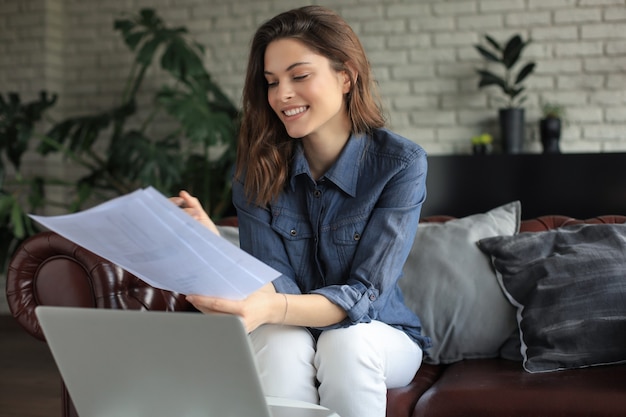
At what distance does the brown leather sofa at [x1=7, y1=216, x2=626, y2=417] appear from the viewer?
178cm

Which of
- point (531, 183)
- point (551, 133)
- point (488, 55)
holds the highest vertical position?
point (488, 55)

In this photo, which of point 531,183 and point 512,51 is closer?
point 531,183

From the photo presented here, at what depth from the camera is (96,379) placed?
129cm

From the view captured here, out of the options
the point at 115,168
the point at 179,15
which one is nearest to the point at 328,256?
the point at 115,168

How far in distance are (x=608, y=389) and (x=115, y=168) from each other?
3.21 meters

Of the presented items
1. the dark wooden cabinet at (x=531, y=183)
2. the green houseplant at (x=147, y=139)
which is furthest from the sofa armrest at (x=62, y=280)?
the dark wooden cabinet at (x=531, y=183)

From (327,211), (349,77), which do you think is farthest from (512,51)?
(327,211)

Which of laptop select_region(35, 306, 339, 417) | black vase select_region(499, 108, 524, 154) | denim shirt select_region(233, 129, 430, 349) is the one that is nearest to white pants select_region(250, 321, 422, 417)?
denim shirt select_region(233, 129, 430, 349)

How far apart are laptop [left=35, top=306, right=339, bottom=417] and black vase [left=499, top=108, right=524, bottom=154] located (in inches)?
130

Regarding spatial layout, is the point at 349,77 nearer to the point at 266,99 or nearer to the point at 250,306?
the point at 266,99

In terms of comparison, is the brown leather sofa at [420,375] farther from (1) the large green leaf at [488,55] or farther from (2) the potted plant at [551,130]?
(1) the large green leaf at [488,55]

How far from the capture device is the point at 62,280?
1.94m

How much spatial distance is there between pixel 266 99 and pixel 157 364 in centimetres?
92

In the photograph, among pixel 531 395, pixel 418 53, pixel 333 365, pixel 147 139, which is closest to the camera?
pixel 333 365
